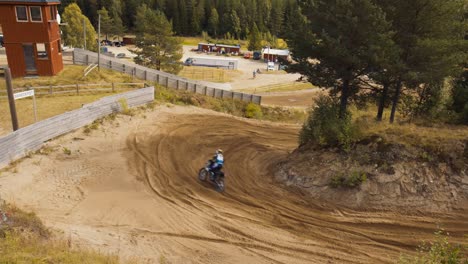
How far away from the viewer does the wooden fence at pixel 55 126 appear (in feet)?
55.2

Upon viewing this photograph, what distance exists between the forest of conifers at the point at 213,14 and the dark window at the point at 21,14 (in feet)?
329

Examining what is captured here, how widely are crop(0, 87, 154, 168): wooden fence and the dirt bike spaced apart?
29.5 ft

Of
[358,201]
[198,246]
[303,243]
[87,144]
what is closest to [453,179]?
[358,201]

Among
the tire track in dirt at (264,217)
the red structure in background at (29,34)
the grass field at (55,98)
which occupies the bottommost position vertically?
the tire track in dirt at (264,217)

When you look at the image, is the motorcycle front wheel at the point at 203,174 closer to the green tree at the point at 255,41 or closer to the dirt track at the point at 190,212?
the dirt track at the point at 190,212

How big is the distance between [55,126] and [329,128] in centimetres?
1514

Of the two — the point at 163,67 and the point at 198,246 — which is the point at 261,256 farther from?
the point at 163,67

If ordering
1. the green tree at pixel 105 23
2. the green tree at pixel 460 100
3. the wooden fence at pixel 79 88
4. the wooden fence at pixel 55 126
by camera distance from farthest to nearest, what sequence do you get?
the green tree at pixel 105 23
the wooden fence at pixel 79 88
the green tree at pixel 460 100
the wooden fence at pixel 55 126

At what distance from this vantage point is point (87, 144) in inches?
804

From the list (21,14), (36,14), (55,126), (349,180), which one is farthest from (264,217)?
(21,14)

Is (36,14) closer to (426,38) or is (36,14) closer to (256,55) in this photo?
(426,38)

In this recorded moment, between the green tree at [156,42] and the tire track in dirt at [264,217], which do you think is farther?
the green tree at [156,42]

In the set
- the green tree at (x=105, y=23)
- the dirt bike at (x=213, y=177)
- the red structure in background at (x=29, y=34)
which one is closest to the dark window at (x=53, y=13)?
the red structure in background at (x=29, y=34)

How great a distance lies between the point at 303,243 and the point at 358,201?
3.70 m
